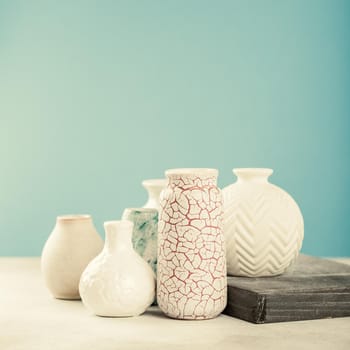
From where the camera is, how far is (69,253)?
1.19 metres

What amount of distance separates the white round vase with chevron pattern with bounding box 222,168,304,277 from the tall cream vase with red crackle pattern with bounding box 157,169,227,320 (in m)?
0.10

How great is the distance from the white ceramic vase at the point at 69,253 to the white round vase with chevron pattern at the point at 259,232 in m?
0.23

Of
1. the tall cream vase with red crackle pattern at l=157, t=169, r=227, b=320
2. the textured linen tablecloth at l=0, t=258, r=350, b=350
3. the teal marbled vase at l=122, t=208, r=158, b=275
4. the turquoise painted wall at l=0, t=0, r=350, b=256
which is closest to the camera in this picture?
the textured linen tablecloth at l=0, t=258, r=350, b=350

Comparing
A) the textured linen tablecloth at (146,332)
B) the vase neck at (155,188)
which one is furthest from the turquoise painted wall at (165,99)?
the textured linen tablecloth at (146,332)

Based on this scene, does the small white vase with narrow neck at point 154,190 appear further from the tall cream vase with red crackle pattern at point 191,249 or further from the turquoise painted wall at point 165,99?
the turquoise painted wall at point 165,99

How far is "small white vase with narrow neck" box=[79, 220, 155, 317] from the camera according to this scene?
1.05 m

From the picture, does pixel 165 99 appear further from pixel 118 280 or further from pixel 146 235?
pixel 118 280

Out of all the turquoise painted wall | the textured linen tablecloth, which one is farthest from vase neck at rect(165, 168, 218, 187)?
the turquoise painted wall

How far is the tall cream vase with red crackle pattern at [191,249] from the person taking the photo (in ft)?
3.43

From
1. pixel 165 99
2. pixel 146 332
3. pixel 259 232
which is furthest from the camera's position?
pixel 165 99

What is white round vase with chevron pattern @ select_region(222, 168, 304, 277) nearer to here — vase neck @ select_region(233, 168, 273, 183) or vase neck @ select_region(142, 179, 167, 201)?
vase neck @ select_region(233, 168, 273, 183)

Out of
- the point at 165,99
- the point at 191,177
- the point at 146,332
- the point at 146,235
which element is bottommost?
the point at 146,332

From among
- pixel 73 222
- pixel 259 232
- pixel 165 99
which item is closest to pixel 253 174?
pixel 259 232

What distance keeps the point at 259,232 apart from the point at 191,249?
0.55 feet
